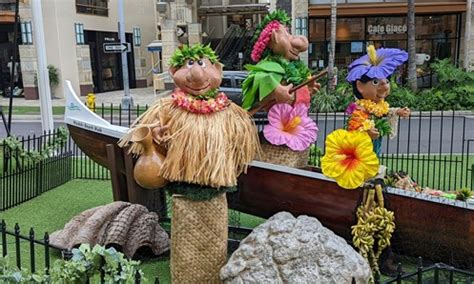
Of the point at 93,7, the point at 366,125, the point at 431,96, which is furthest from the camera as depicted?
the point at 93,7

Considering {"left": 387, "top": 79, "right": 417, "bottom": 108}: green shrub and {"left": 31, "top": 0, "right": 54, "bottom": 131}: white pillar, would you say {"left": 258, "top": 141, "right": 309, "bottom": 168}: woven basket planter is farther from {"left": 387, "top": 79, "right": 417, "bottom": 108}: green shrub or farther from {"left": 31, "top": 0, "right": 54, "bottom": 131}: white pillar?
{"left": 387, "top": 79, "right": 417, "bottom": 108}: green shrub

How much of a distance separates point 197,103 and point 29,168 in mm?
→ 4122

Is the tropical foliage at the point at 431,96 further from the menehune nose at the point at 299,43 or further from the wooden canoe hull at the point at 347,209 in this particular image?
the wooden canoe hull at the point at 347,209

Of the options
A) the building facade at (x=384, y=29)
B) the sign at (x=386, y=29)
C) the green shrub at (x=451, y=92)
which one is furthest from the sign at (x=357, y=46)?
the green shrub at (x=451, y=92)

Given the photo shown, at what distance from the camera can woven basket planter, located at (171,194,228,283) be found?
12.4 ft

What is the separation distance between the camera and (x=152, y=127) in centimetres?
372

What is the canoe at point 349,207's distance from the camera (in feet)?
13.2

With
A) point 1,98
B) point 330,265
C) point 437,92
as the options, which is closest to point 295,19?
point 437,92

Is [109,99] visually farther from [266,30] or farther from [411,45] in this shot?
[266,30]

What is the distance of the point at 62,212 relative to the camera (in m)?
6.25

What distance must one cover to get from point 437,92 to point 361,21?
6166mm

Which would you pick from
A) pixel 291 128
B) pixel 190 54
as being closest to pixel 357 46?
pixel 291 128

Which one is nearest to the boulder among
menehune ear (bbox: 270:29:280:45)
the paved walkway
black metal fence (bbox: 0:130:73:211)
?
black metal fence (bbox: 0:130:73:211)

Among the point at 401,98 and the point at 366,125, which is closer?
the point at 366,125
